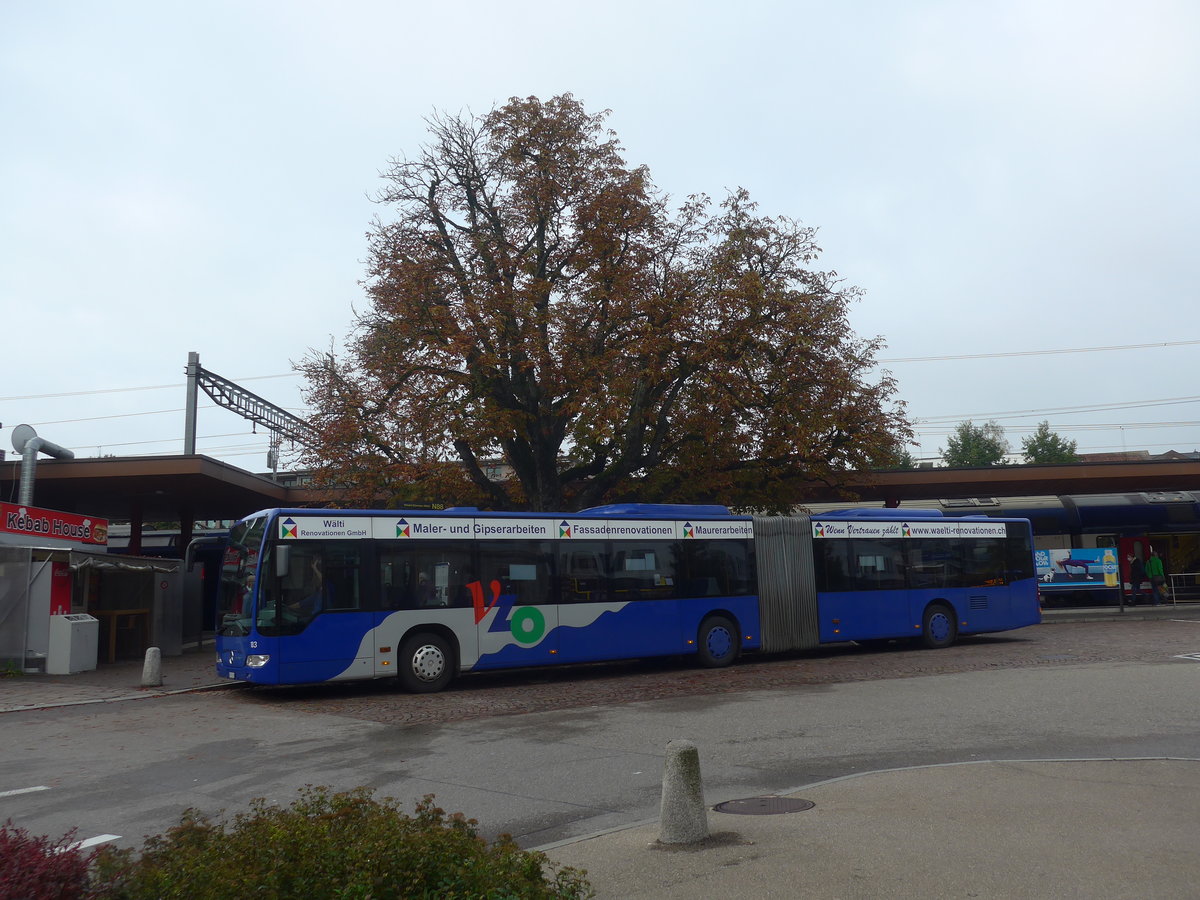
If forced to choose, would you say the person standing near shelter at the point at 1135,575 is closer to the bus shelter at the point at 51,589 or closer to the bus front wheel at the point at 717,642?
the bus front wheel at the point at 717,642

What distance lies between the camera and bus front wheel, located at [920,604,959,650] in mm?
22984

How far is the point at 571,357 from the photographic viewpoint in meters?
22.9

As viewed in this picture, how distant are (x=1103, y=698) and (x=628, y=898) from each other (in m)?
10.6

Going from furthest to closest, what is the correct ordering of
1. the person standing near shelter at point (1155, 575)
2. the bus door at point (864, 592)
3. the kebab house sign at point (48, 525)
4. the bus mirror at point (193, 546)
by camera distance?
the person standing near shelter at point (1155, 575)
the bus mirror at point (193, 546)
the bus door at point (864, 592)
the kebab house sign at point (48, 525)

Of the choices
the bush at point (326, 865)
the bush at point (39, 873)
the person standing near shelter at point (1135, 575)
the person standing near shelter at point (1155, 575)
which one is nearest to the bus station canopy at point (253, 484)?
the person standing near shelter at point (1135, 575)

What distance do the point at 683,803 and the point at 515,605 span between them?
36.3ft

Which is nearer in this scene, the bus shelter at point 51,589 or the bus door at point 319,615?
the bus door at point 319,615

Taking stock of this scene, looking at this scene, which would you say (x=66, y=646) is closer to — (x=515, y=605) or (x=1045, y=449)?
(x=515, y=605)

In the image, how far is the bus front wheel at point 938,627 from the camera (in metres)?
23.0

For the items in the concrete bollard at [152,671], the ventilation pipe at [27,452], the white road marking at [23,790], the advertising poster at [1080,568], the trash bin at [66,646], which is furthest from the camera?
the advertising poster at [1080,568]

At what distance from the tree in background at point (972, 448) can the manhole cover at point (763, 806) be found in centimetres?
9133

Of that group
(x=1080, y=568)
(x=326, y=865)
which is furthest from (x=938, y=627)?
(x=326, y=865)

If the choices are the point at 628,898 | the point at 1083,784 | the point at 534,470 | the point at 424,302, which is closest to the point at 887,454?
the point at 534,470

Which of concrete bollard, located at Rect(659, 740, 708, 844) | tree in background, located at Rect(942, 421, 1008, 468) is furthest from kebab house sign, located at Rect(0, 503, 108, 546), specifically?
tree in background, located at Rect(942, 421, 1008, 468)
